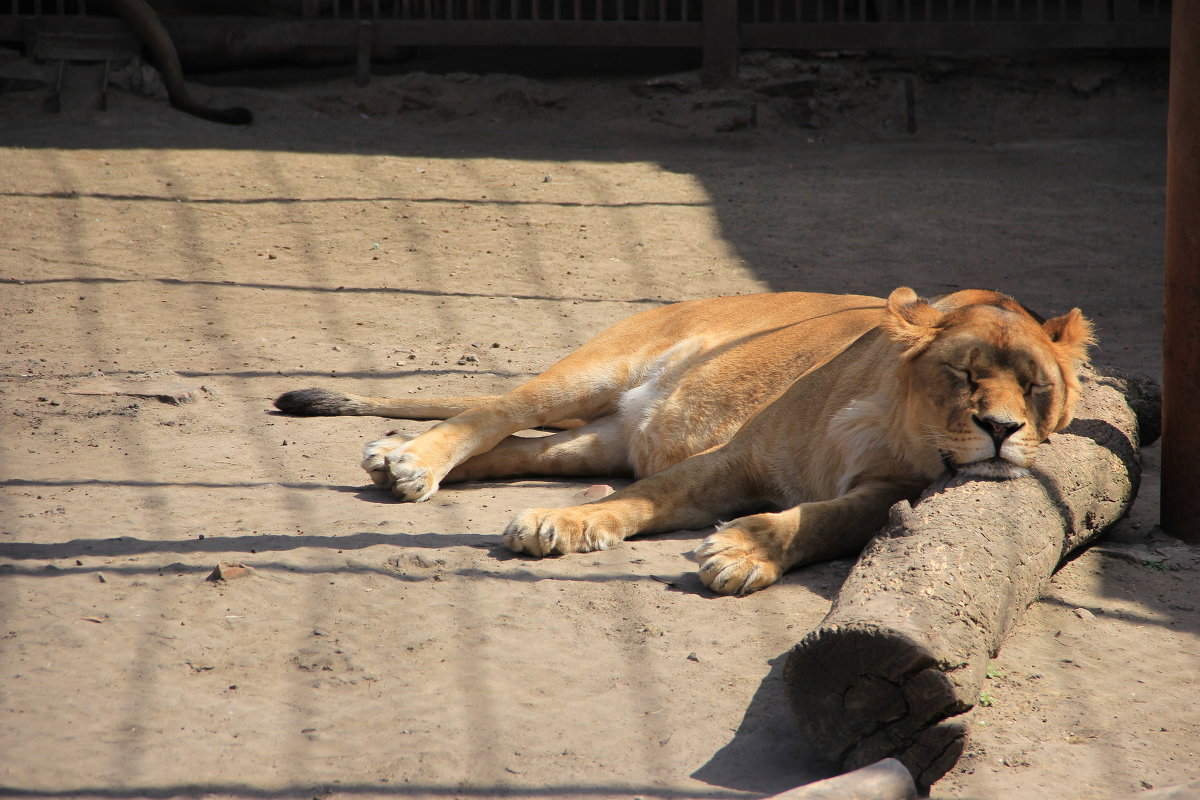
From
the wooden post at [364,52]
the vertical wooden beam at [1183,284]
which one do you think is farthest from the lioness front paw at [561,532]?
the wooden post at [364,52]

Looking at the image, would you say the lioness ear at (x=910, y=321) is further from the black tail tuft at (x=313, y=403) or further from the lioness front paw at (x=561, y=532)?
the black tail tuft at (x=313, y=403)

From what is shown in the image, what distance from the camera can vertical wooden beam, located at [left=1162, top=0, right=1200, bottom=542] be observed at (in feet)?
11.7

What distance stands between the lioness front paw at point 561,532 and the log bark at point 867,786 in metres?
1.42

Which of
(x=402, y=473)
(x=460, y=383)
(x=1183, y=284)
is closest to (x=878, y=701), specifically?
(x=1183, y=284)

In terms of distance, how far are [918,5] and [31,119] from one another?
849 cm

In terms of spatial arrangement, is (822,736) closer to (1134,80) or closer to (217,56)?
(217,56)

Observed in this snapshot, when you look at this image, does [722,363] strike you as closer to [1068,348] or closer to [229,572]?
[1068,348]

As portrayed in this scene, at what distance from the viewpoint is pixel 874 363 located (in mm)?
3844

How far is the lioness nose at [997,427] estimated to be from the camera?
10.8 feet

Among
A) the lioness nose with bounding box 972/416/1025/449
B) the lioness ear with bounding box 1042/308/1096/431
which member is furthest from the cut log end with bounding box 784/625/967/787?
the lioness ear with bounding box 1042/308/1096/431

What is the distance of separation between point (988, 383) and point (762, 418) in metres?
0.97

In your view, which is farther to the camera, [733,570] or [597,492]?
[597,492]

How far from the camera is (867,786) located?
2312 millimetres

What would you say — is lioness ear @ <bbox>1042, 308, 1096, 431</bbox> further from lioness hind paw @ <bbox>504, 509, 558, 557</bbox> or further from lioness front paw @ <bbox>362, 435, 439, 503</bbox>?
lioness front paw @ <bbox>362, 435, 439, 503</bbox>
